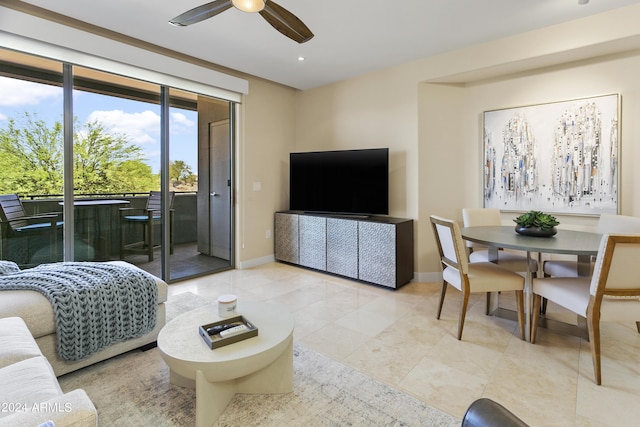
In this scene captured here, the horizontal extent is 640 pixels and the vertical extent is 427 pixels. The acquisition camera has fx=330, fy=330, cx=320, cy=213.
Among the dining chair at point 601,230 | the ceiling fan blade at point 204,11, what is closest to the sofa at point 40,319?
the ceiling fan blade at point 204,11

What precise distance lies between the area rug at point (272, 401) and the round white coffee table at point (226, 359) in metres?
0.07

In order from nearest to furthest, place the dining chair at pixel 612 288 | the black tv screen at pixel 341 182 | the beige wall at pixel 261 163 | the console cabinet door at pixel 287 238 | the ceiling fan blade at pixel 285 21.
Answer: the dining chair at pixel 612 288
the ceiling fan blade at pixel 285 21
the black tv screen at pixel 341 182
the beige wall at pixel 261 163
the console cabinet door at pixel 287 238

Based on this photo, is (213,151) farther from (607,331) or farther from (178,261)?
(607,331)

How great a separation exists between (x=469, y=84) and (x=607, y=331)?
9.00 ft

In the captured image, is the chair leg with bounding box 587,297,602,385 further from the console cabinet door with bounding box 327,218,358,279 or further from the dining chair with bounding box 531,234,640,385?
the console cabinet door with bounding box 327,218,358,279

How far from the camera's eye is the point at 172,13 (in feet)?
9.00

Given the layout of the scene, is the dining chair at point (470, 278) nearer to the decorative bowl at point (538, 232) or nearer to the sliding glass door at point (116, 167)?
the decorative bowl at point (538, 232)

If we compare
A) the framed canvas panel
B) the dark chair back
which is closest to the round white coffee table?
the dark chair back

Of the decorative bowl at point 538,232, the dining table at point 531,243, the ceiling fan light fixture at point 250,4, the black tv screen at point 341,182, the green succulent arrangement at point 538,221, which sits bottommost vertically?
the dining table at point 531,243

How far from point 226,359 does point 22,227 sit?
2.60 meters

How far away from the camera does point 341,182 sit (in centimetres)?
413

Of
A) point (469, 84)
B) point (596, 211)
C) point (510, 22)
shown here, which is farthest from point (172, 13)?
point (596, 211)

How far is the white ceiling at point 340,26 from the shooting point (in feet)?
8.55

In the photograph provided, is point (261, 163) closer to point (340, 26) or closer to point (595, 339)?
point (340, 26)
